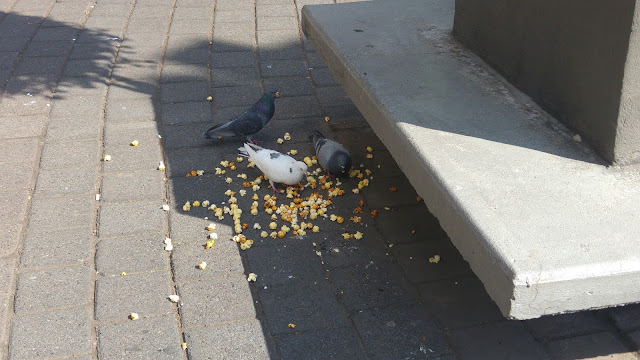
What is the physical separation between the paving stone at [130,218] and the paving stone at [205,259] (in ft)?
0.93

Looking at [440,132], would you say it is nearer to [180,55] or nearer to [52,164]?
[52,164]

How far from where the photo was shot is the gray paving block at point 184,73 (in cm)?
585

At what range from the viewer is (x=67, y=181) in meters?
4.40

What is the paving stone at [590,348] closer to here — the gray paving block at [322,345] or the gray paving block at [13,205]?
the gray paving block at [322,345]

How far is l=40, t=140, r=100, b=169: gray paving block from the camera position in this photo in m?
4.61

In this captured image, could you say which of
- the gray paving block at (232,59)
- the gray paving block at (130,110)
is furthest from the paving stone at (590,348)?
the gray paving block at (232,59)

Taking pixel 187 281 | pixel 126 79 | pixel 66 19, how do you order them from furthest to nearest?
pixel 66 19 < pixel 126 79 < pixel 187 281

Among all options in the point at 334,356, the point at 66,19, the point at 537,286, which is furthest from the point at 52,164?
the point at 537,286

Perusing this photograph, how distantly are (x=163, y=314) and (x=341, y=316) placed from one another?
884 mm

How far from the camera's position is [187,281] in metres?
3.56

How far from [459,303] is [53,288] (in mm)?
2098

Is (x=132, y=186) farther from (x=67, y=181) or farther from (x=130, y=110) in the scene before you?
(x=130, y=110)

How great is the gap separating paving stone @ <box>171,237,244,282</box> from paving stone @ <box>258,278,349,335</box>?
0.68 feet

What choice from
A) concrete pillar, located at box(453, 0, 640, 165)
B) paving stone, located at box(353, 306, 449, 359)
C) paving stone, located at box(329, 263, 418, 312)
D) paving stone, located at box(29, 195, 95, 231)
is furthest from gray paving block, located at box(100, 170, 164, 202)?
concrete pillar, located at box(453, 0, 640, 165)
